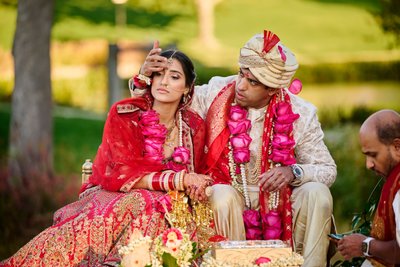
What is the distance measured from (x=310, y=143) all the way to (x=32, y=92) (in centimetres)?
624

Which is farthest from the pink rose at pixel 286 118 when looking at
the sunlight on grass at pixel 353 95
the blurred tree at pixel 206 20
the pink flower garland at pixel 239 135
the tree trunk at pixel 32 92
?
the blurred tree at pixel 206 20

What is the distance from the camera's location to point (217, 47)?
1495 cm

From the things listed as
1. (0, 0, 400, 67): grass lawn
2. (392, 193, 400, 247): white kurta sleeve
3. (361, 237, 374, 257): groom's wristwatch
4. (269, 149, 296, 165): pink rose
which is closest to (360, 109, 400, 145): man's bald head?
(392, 193, 400, 247): white kurta sleeve

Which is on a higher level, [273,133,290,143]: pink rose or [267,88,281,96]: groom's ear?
[267,88,281,96]: groom's ear

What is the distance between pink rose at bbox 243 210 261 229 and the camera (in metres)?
7.46

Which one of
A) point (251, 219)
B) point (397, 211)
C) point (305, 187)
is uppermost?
point (397, 211)

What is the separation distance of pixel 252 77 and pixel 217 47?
7506mm

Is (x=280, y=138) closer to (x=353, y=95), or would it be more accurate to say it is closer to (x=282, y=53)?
(x=282, y=53)

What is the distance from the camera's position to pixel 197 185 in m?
7.19

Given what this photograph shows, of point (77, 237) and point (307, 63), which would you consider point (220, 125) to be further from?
point (307, 63)

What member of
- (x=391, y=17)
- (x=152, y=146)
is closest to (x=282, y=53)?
(x=152, y=146)

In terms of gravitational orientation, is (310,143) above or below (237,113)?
below

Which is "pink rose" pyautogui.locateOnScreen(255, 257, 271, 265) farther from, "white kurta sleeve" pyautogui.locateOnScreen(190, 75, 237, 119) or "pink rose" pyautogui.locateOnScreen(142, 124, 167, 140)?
"white kurta sleeve" pyautogui.locateOnScreen(190, 75, 237, 119)

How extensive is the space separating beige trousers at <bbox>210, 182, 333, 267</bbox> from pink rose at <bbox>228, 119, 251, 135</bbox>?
42cm
